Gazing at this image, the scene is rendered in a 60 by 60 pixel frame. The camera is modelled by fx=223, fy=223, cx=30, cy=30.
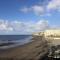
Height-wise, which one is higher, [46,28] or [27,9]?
[27,9]

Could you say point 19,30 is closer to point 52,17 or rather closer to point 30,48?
point 30,48

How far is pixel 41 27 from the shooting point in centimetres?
455

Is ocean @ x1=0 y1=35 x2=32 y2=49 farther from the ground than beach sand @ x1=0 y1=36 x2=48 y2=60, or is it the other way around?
ocean @ x1=0 y1=35 x2=32 y2=49

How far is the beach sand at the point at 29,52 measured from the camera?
179 inches

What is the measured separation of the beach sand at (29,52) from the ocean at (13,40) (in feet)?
0.43

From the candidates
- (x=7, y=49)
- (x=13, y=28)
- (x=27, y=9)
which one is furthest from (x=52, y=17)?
(x=7, y=49)

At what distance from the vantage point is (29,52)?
460 cm

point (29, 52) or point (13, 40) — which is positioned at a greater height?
point (13, 40)

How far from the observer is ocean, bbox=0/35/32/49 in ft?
14.9

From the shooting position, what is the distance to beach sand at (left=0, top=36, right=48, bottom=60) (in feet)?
15.0

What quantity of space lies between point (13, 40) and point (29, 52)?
55 cm

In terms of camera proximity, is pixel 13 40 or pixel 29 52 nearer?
pixel 29 52

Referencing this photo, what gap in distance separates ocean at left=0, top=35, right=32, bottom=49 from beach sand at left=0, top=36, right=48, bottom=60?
5.2 inches

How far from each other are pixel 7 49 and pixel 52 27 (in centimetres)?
117
